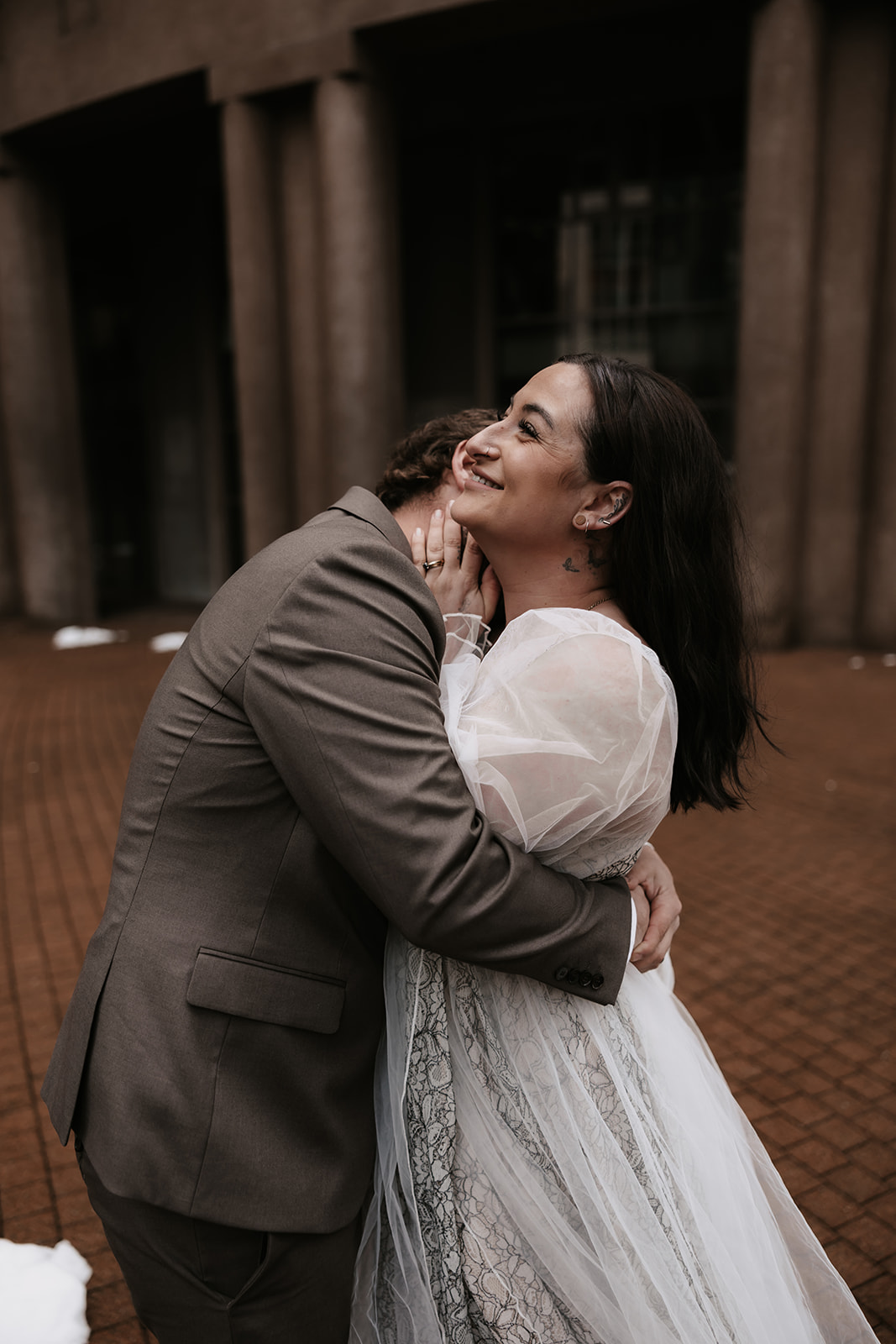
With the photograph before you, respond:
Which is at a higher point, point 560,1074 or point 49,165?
point 49,165

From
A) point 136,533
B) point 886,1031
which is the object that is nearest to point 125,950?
point 886,1031

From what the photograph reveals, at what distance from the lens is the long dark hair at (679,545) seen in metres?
1.79

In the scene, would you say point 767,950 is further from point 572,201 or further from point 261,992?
point 572,201

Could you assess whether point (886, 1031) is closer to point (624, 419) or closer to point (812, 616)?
point (624, 419)

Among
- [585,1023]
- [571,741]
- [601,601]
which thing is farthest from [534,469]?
[585,1023]

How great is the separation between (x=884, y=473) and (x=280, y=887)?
32.3 ft

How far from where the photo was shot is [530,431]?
73.0 inches

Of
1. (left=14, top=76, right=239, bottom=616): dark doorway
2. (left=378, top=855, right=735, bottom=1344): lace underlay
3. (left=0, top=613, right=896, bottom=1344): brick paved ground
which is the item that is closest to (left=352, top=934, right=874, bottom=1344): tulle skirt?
(left=378, top=855, right=735, bottom=1344): lace underlay

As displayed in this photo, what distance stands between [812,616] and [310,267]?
268 inches

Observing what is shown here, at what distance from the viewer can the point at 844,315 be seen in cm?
982

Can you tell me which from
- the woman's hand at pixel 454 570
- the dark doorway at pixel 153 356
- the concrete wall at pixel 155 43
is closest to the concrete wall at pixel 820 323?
the concrete wall at pixel 155 43

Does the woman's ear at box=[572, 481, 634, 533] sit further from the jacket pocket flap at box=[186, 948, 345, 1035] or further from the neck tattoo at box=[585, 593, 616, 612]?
the jacket pocket flap at box=[186, 948, 345, 1035]

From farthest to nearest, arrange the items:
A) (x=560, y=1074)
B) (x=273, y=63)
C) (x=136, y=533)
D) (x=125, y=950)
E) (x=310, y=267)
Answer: (x=136, y=533) < (x=310, y=267) < (x=273, y=63) < (x=560, y=1074) < (x=125, y=950)

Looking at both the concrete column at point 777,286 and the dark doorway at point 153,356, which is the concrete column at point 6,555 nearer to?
the dark doorway at point 153,356
